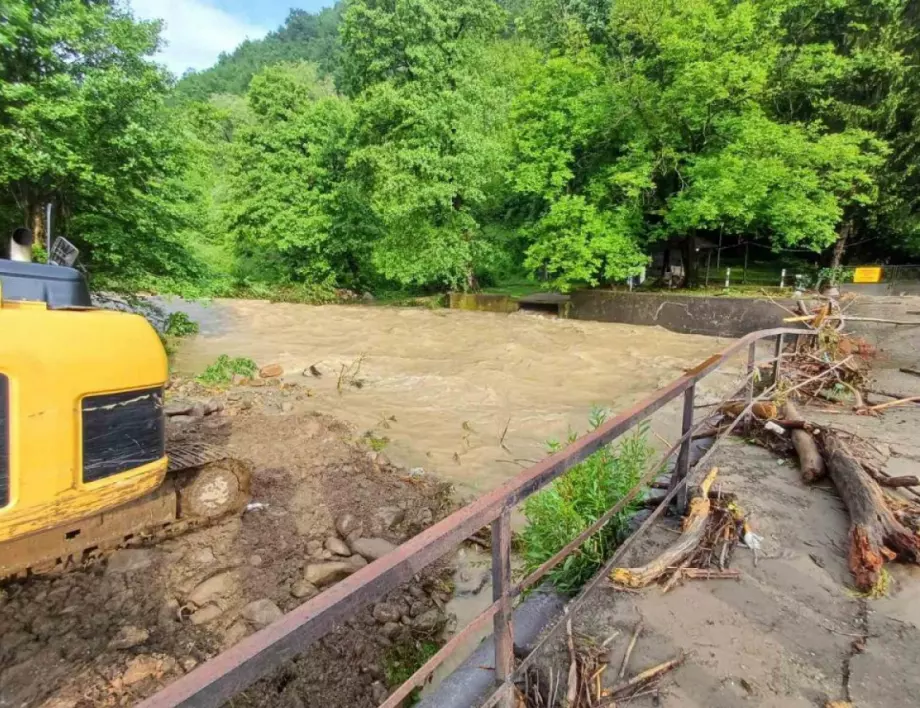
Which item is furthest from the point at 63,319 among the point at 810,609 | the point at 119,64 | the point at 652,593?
the point at 119,64

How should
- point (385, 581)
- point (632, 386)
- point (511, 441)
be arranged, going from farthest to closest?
point (632, 386) < point (511, 441) < point (385, 581)

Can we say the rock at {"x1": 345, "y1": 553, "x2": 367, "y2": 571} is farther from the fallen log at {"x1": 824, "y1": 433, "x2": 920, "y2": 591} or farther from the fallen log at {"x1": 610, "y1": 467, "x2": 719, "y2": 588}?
the fallen log at {"x1": 824, "y1": 433, "x2": 920, "y2": 591}

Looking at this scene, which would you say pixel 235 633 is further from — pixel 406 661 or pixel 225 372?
pixel 225 372

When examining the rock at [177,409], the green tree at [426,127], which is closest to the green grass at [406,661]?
the rock at [177,409]

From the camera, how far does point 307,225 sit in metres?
25.3

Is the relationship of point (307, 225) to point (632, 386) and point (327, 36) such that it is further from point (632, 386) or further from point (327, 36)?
point (327, 36)

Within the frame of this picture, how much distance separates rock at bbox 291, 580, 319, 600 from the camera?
4.15m

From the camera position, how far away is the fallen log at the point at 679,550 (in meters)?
2.71

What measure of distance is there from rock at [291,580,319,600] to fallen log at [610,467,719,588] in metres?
2.60

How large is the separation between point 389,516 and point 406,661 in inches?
71.4

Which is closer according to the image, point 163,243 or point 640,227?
point 163,243

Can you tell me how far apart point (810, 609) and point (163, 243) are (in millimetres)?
10636

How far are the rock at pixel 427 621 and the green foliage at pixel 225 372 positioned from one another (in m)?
7.35

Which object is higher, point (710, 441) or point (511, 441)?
point (710, 441)
